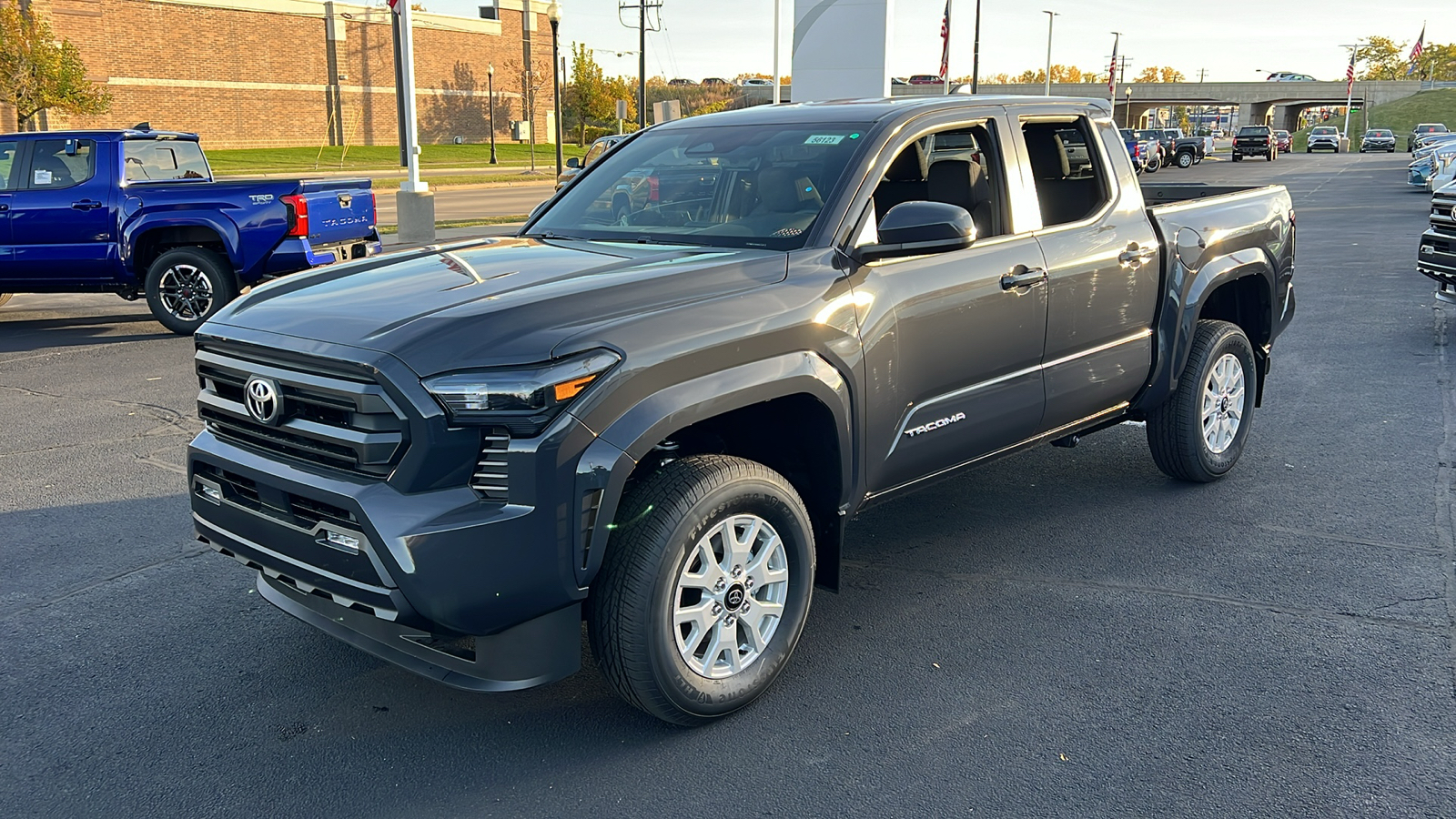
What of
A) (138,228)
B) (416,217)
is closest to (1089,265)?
(138,228)

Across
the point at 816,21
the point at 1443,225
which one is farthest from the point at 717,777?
the point at 816,21

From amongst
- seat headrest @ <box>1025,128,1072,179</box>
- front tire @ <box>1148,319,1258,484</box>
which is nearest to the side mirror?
seat headrest @ <box>1025,128,1072,179</box>

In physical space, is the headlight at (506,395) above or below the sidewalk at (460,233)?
above

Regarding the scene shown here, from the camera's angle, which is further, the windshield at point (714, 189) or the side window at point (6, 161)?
the side window at point (6, 161)

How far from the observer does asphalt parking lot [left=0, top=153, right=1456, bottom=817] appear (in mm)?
3268

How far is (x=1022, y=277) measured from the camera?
456 centimetres

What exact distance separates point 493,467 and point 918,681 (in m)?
1.67

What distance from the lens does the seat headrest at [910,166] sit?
468 cm

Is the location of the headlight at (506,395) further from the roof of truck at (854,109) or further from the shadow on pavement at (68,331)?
the shadow on pavement at (68,331)

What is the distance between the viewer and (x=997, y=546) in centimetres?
520

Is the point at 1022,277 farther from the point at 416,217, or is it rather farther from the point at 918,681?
the point at 416,217

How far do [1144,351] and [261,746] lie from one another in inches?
155

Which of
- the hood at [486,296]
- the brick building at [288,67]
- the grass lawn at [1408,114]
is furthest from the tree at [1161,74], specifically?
the hood at [486,296]

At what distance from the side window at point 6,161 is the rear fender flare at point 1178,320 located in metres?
10.6
